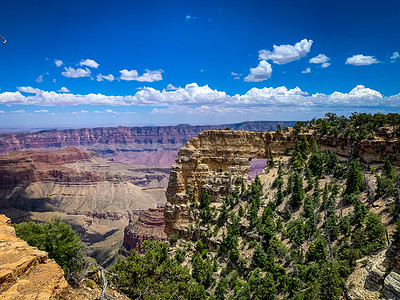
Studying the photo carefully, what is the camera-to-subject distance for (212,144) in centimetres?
6775

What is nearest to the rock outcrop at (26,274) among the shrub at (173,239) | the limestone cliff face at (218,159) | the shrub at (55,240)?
the shrub at (55,240)

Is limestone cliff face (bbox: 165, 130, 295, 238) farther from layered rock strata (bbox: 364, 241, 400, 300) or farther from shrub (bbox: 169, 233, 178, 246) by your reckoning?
layered rock strata (bbox: 364, 241, 400, 300)

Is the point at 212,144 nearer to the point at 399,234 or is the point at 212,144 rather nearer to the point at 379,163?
the point at 379,163

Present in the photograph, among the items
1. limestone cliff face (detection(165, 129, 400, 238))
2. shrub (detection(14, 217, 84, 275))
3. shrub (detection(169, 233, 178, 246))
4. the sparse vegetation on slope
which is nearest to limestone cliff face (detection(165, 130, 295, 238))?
limestone cliff face (detection(165, 129, 400, 238))

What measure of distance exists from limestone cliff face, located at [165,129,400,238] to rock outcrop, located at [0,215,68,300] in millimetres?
45690

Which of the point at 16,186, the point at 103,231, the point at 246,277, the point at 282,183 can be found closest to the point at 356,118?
the point at 282,183

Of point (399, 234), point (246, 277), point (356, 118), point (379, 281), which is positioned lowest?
point (246, 277)

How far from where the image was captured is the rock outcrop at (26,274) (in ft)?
37.3

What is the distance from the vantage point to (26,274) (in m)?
12.7

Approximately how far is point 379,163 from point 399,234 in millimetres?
35508

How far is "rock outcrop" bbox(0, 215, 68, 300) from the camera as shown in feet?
37.3

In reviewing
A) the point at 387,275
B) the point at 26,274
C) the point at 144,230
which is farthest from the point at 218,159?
the point at 144,230

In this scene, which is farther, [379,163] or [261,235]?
[379,163]

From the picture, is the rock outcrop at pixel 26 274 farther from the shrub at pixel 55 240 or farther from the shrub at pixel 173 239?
the shrub at pixel 173 239
